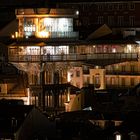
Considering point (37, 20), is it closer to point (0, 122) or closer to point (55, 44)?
point (55, 44)

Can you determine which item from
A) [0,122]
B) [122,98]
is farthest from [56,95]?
[0,122]

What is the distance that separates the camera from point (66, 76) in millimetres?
43125

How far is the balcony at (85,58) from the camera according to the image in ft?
137

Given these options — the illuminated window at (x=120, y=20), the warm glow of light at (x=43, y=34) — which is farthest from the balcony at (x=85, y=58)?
the illuminated window at (x=120, y=20)

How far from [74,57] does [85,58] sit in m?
0.70

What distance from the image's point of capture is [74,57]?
42.2 meters

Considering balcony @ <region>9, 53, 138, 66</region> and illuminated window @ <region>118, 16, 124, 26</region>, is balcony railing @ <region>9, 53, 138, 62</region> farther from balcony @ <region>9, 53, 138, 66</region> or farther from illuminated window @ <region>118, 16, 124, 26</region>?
illuminated window @ <region>118, 16, 124, 26</region>

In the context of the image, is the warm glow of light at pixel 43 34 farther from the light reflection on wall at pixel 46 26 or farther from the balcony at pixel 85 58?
the balcony at pixel 85 58

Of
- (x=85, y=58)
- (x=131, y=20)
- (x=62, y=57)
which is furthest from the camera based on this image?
(x=131, y=20)

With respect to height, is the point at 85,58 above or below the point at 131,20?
below

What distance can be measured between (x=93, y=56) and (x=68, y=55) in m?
1.58

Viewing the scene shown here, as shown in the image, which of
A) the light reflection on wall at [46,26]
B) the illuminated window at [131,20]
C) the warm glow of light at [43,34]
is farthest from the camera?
the illuminated window at [131,20]

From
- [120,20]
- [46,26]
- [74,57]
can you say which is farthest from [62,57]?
[120,20]

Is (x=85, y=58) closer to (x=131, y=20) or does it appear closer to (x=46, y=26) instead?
(x=46, y=26)
